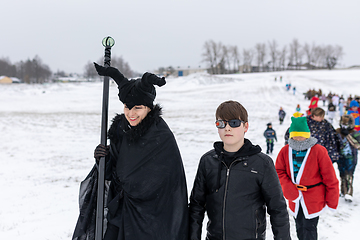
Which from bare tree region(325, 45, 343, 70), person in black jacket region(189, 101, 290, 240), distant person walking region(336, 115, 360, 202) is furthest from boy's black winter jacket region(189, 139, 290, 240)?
bare tree region(325, 45, 343, 70)

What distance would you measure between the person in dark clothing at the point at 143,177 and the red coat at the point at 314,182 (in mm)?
1586

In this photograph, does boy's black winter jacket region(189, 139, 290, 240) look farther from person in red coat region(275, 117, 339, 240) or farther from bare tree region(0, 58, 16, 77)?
bare tree region(0, 58, 16, 77)

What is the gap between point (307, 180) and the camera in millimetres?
2934

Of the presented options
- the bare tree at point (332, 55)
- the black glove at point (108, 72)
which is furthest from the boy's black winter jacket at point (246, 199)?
the bare tree at point (332, 55)

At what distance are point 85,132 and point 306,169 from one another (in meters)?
11.9

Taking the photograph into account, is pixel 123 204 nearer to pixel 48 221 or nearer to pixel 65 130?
pixel 48 221

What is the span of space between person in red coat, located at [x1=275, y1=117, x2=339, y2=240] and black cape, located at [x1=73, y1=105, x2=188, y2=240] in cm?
159

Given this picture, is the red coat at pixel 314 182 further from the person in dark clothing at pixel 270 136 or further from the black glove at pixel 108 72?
the person in dark clothing at pixel 270 136

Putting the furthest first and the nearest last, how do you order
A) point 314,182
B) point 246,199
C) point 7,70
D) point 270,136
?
point 7,70 < point 270,136 < point 314,182 < point 246,199

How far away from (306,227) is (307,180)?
22.6 inches

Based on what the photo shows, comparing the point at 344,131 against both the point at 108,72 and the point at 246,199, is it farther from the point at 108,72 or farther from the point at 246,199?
the point at 108,72

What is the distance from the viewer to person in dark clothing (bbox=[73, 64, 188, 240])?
2.03 metres

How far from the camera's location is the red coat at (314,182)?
2805mm

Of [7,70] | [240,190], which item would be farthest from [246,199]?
[7,70]
